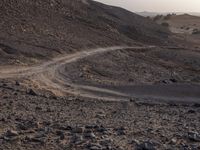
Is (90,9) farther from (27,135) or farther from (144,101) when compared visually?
(27,135)

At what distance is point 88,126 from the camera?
13.2 meters

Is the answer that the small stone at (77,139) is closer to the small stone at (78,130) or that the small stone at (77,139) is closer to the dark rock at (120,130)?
the small stone at (78,130)

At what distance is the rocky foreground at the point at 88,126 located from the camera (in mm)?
11484

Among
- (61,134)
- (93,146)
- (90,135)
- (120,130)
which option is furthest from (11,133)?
(120,130)

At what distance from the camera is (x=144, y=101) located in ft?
74.4

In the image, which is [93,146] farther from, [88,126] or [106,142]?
[88,126]

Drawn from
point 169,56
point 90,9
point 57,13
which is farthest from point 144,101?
Result: point 90,9

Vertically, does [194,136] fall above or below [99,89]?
above

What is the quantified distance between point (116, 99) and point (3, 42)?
38.1 ft

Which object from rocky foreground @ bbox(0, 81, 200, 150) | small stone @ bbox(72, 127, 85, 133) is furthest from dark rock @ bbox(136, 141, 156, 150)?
small stone @ bbox(72, 127, 85, 133)

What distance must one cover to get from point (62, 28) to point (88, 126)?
2938 cm

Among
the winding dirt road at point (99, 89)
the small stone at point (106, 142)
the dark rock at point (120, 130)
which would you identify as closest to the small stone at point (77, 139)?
the small stone at point (106, 142)

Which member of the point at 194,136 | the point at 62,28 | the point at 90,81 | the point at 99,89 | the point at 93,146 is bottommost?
the point at 99,89

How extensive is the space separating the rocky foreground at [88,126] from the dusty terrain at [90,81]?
25 mm
